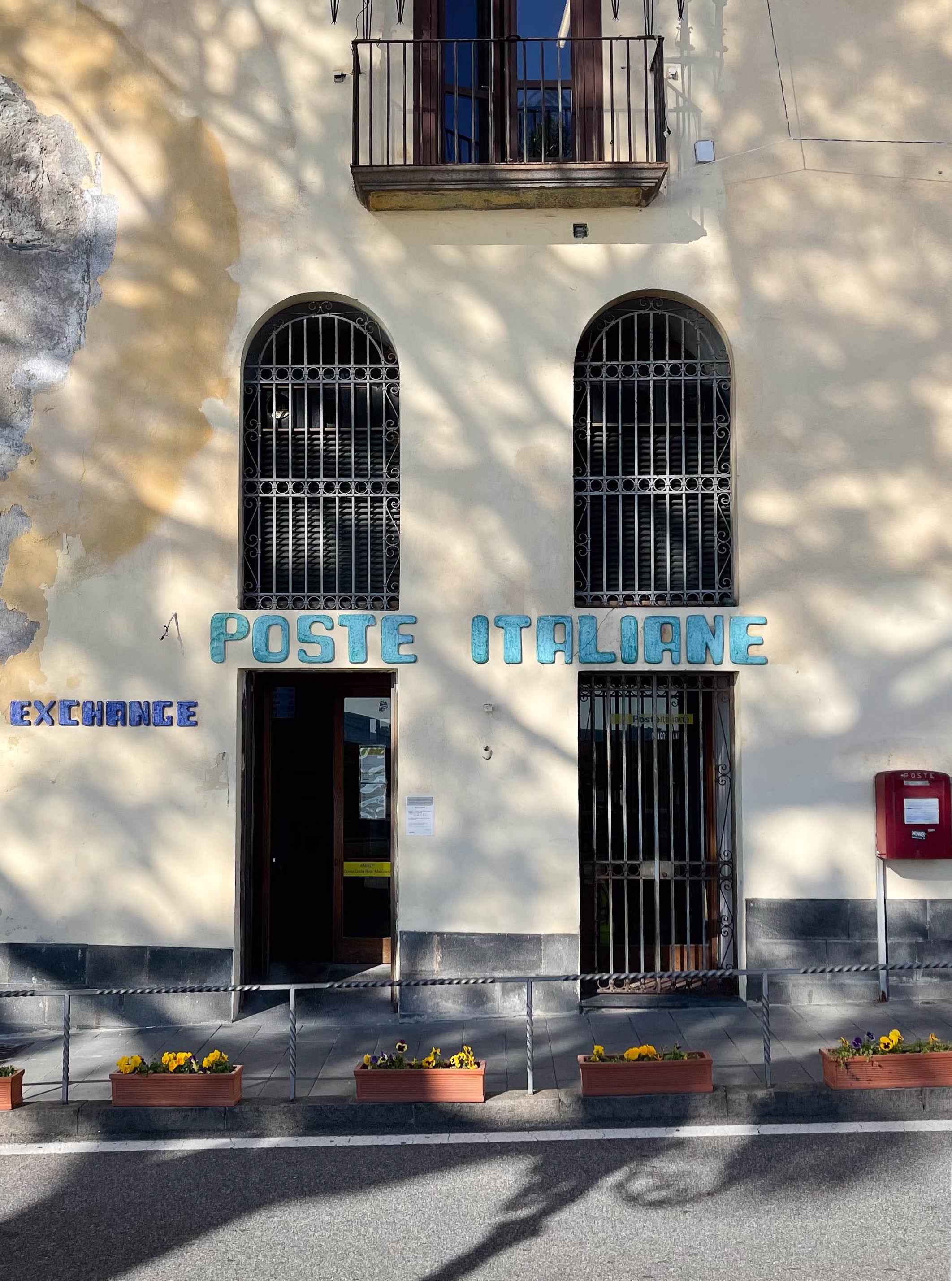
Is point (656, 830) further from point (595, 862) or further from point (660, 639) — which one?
point (660, 639)

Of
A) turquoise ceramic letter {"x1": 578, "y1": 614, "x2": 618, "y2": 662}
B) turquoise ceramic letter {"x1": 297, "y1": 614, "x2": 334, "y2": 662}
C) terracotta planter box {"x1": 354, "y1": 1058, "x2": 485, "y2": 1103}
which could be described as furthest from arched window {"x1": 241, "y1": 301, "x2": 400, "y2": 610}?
terracotta planter box {"x1": 354, "y1": 1058, "x2": 485, "y2": 1103}

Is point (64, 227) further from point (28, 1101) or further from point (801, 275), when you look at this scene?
point (28, 1101)

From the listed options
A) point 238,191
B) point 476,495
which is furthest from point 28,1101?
point 238,191

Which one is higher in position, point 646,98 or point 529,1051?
point 646,98

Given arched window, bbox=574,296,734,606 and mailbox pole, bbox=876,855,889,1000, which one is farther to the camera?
arched window, bbox=574,296,734,606

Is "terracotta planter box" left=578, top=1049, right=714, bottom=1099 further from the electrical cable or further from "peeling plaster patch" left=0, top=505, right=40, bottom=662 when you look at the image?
the electrical cable

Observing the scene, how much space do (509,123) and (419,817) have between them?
6.57m

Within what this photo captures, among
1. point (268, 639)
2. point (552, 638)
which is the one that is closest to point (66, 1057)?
point (268, 639)

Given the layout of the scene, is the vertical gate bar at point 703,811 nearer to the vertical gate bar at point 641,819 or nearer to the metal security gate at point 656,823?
the metal security gate at point 656,823

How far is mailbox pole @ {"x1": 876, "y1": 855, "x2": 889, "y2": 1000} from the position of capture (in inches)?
391

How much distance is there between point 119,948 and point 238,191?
700 cm

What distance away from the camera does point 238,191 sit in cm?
1036

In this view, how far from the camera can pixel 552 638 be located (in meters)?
10.2

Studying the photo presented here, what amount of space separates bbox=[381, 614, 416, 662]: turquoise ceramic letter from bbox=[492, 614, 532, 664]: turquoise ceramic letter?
2.64 feet
